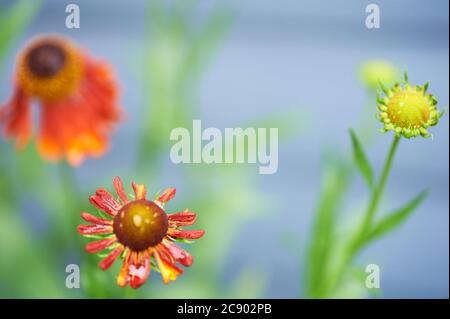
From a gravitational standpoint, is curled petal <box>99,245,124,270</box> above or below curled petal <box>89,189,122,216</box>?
below

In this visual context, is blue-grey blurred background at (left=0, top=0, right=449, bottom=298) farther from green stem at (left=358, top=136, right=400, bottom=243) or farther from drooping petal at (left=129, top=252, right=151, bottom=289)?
drooping petal at (left=129, top=252, right=151, bottom=289)

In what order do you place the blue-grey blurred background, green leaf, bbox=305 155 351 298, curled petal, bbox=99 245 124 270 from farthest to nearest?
the blue-grey blurred background
green leaf, bbox=305 155 351 298
curled petal, bbox=99 245 124 270

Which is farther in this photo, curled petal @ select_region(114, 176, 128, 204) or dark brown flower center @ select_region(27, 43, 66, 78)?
dark brown flower center @ select_region(27, 43, 66, 78)

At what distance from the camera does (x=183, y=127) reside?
689mm

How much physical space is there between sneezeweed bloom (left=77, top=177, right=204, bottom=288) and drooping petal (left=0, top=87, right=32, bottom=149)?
23 cm

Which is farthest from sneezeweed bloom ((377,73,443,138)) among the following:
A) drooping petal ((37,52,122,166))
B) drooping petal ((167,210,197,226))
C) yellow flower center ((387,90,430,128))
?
drooping petal ((37,52,122,166))

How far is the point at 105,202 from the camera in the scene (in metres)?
0.36

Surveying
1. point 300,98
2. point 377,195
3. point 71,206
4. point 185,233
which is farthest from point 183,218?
point 300,98

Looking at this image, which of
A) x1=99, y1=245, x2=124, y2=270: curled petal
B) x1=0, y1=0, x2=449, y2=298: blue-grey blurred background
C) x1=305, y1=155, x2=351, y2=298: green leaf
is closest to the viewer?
x1=99, y1=245, x2=124, y2=270: curled petal

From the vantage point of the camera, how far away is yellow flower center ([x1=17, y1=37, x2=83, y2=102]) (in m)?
0.56

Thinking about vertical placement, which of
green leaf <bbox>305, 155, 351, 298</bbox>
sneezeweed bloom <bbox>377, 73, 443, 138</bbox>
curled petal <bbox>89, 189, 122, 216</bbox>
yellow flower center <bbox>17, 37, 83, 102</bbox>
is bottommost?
green leaf <bbox>305, 155, 351, 298</bbox>

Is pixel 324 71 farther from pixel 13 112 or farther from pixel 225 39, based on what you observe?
pixel 13 112

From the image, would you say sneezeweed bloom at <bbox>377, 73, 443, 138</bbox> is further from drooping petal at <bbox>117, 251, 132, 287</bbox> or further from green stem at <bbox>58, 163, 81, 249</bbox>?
green stem at <bbox>58, 163, 81, 249</bbox>
